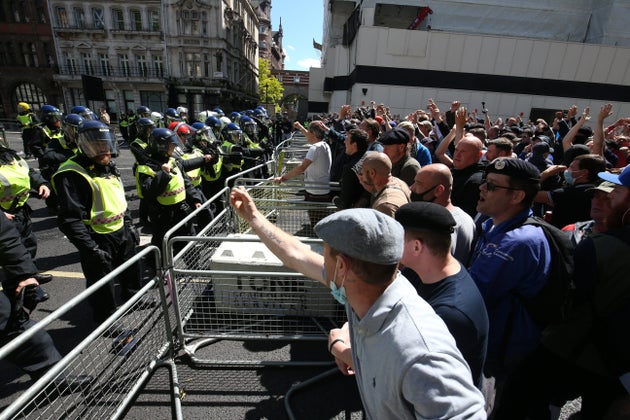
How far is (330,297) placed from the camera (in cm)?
355

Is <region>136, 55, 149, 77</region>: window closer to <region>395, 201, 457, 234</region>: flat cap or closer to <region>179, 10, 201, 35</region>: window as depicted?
<region>179, 10, 201, 35</region>: window

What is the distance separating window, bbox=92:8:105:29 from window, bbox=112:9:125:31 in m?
1.24

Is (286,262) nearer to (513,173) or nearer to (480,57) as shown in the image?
(513,173)

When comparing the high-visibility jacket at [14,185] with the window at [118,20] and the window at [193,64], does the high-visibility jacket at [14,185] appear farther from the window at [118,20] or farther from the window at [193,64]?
the window at [118,20]

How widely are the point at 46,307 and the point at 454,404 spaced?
202 inches

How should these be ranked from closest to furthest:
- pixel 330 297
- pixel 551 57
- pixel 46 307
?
pixel 330 297 < pixel 46 307 < pixel 551 57

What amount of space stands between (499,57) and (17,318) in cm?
3002

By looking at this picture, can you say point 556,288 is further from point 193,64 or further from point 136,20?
point 136,20

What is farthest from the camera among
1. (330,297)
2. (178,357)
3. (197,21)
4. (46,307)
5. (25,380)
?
(197,21)

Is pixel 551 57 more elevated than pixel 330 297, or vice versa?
pixel 551 57

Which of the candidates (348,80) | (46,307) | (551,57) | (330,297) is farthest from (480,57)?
(46,307)

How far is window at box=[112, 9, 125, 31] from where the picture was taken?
3928 cm

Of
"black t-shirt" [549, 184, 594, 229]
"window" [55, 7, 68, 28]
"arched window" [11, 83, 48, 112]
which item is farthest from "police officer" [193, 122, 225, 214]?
"window" [55, 7, 68, 28]

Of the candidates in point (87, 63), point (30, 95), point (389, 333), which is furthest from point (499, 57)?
point (30, 95)
